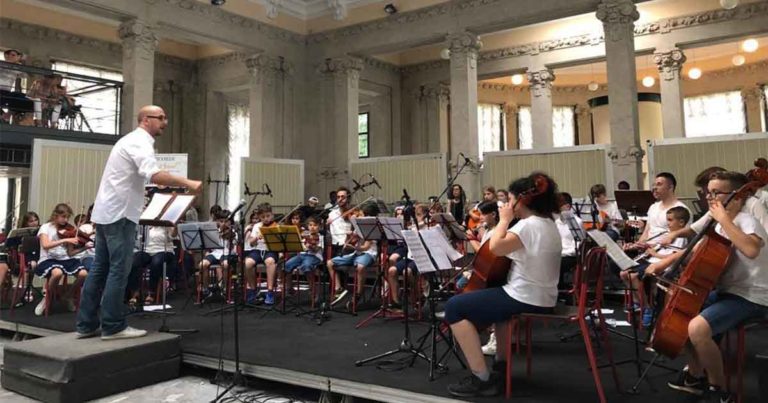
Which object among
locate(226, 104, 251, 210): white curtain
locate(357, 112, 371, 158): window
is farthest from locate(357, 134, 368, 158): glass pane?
locate(226, 104, 251, 210): white curtain

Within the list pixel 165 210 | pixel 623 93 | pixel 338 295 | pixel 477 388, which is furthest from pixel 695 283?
pixel 623 93

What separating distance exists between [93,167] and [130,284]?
4.84 metres

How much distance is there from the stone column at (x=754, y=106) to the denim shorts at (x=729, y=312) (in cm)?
1518

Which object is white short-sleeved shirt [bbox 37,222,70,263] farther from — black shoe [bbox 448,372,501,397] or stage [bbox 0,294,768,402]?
black shoe [bbox 448,372,501,397]

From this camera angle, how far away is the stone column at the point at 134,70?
11.2 m

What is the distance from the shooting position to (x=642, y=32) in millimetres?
12945

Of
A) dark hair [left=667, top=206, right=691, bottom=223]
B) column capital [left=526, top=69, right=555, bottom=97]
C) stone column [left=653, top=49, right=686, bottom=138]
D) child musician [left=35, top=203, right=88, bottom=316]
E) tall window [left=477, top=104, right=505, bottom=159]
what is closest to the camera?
dark hair [left=667, top=206, right=691, bottom=223]

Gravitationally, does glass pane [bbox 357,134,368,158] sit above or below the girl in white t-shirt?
above

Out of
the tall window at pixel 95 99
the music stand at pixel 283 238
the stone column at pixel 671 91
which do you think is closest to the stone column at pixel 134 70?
the tall window at pixel 95 99

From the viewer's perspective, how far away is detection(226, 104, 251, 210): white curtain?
1652 cm

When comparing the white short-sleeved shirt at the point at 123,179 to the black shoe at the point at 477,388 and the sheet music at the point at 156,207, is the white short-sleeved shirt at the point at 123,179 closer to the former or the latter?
the sheet music at the point at 156,207

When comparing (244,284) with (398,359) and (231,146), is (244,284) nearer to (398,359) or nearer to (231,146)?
(398,359)

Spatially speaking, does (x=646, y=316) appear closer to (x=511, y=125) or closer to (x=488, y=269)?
(x=488, y=269)

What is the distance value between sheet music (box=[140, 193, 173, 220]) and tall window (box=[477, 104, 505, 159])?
13488mm
